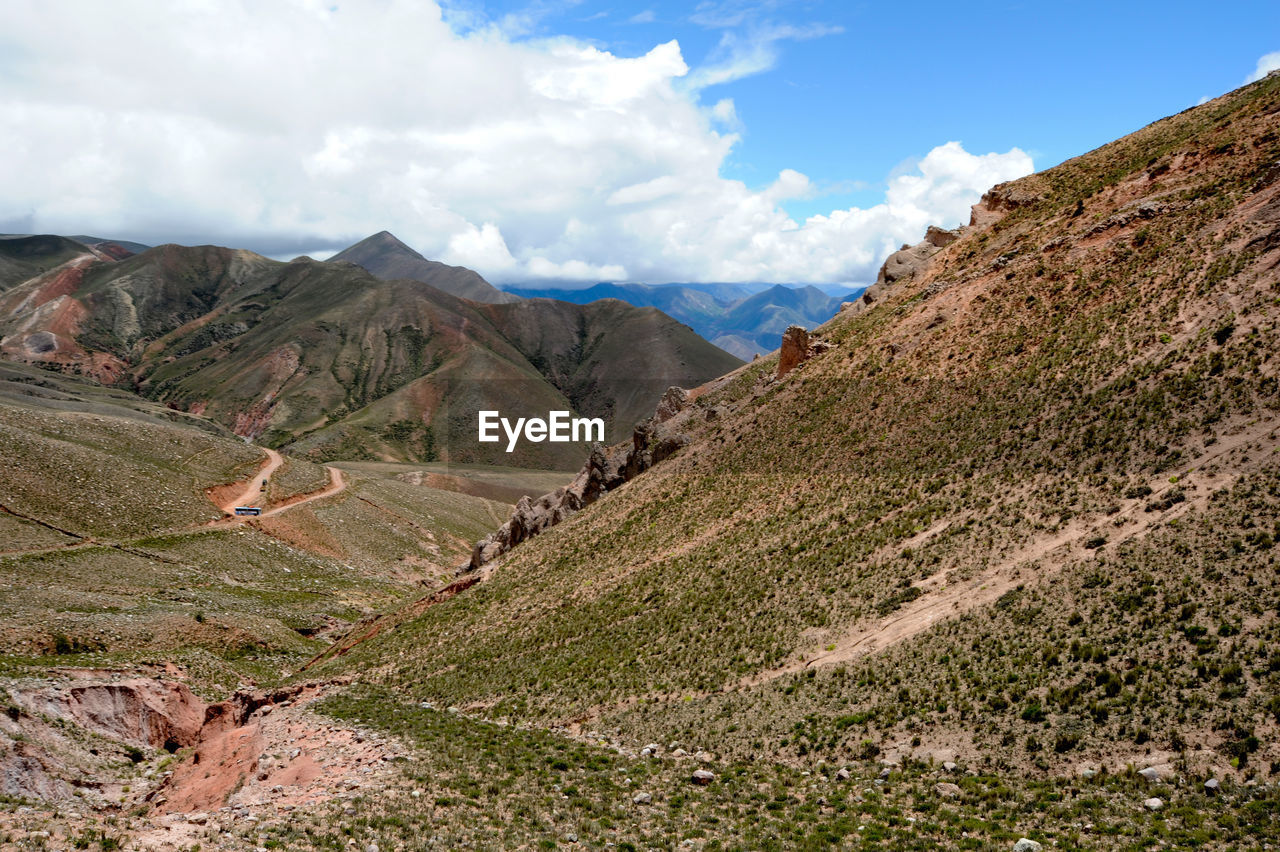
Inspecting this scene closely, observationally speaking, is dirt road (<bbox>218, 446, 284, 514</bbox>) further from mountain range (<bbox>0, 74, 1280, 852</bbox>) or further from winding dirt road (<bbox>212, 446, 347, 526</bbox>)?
mountain range (<bbox>0, 74, 1280, 852</bbox>)

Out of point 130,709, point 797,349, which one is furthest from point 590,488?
point 130,709

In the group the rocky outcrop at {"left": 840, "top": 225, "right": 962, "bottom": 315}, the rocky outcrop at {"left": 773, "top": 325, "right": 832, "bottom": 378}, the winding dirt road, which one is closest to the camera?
the rocky outcrop at {"left": 773, "top": 325, "right": 832, "bottom": 378}

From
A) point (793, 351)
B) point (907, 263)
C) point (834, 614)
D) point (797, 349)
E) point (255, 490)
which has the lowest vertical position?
point (255, 490)

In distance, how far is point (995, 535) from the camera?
27125mm

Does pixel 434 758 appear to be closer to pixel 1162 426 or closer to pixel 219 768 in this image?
pixel 219 768

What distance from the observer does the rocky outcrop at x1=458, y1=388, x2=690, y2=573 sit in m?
53.9

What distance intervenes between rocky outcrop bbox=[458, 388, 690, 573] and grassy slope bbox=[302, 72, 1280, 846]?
180 inches

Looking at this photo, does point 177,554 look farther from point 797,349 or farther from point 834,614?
point 834,614

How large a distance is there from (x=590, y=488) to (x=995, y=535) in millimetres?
34251

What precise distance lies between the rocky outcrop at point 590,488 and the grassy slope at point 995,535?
458 cm

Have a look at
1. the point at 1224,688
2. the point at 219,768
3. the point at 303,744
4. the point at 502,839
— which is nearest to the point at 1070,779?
the point at 1224,688

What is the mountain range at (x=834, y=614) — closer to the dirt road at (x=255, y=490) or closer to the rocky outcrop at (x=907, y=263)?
the rocky outcrop at (x=907, y=263)

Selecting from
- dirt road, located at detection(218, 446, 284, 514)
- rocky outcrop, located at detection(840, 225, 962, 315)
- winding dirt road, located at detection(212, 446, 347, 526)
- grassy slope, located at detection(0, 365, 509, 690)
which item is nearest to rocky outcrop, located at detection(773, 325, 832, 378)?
rocky outcrop, located at detection(840, 225, 962, 315)

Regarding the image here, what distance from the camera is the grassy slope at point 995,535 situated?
18.9 meters
